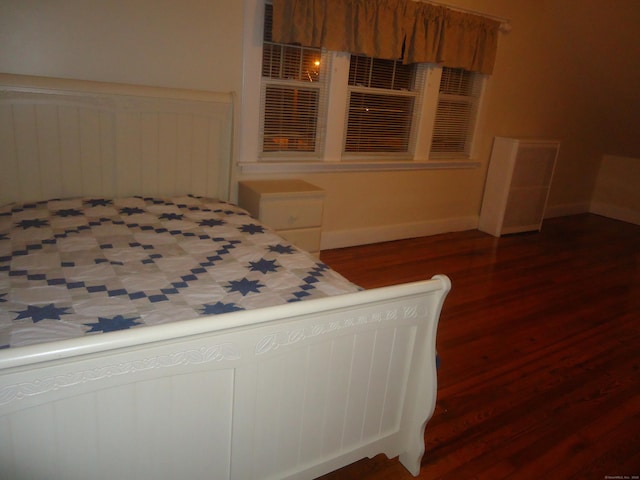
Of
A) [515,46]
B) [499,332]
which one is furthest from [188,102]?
[515,46]

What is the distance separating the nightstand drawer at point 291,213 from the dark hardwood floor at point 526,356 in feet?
1.74

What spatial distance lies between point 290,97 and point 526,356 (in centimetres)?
235

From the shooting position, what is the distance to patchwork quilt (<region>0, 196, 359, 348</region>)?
1421 millimetres

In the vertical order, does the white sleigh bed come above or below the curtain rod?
below

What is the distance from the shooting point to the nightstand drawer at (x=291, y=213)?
3.03 metres

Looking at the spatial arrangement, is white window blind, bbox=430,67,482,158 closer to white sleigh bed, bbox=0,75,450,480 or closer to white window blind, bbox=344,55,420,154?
white window blind, bbox=344,55,420,154

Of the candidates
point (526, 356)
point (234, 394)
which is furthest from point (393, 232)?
point (234, 394)

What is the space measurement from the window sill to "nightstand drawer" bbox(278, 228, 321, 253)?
55cm

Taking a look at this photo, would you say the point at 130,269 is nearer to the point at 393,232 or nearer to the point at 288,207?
the point at 288,207

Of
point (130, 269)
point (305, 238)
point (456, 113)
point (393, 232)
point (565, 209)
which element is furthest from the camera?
point (565, 209)

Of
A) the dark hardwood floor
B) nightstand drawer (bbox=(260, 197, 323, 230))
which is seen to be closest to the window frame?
nightstand drawer (bbox=(260, 197, 323, 230))

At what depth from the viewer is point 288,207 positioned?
10.2 ft

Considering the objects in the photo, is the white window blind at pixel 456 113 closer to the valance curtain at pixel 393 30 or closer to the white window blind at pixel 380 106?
the valance curtain at pixel 393 30

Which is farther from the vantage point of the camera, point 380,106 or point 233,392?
point 380,106
